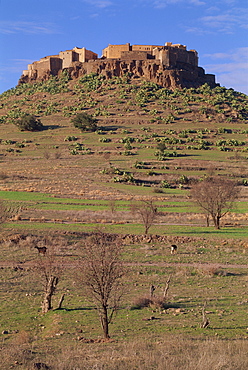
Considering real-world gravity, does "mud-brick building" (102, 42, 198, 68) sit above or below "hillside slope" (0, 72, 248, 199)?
above

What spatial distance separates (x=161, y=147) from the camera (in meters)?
73.6

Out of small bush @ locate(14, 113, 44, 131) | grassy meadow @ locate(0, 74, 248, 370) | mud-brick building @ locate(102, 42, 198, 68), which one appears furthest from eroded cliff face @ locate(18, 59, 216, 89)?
small bush @ locate(14, 113, 44, 131)

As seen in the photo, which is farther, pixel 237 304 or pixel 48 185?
pixel 48 185

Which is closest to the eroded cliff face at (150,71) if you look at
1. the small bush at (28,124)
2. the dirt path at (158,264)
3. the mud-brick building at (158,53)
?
the mud-brick building at (158,53)

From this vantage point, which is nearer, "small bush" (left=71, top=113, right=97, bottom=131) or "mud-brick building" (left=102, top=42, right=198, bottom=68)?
"small bush" (left=71, top=113, right=97, bottom=131)

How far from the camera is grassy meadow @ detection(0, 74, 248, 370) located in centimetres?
1141

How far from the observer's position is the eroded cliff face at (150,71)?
108688 mm

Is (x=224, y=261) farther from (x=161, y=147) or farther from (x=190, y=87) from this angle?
(x=190, y=87)

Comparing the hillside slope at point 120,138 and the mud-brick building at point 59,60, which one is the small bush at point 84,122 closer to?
the hillside slope at point 120,138

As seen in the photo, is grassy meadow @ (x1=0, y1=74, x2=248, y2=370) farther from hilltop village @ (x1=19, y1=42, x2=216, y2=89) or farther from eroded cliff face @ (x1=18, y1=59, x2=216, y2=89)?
hilltop village @ (x1=19, y1=42, x2=216, y2=89)

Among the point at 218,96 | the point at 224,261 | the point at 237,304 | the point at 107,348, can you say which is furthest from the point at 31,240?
the point at 218,96

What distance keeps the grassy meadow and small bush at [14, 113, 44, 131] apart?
1.50 metres

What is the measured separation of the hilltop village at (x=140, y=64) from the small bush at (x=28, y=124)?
3017 centimetres

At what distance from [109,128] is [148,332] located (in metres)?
81.6
